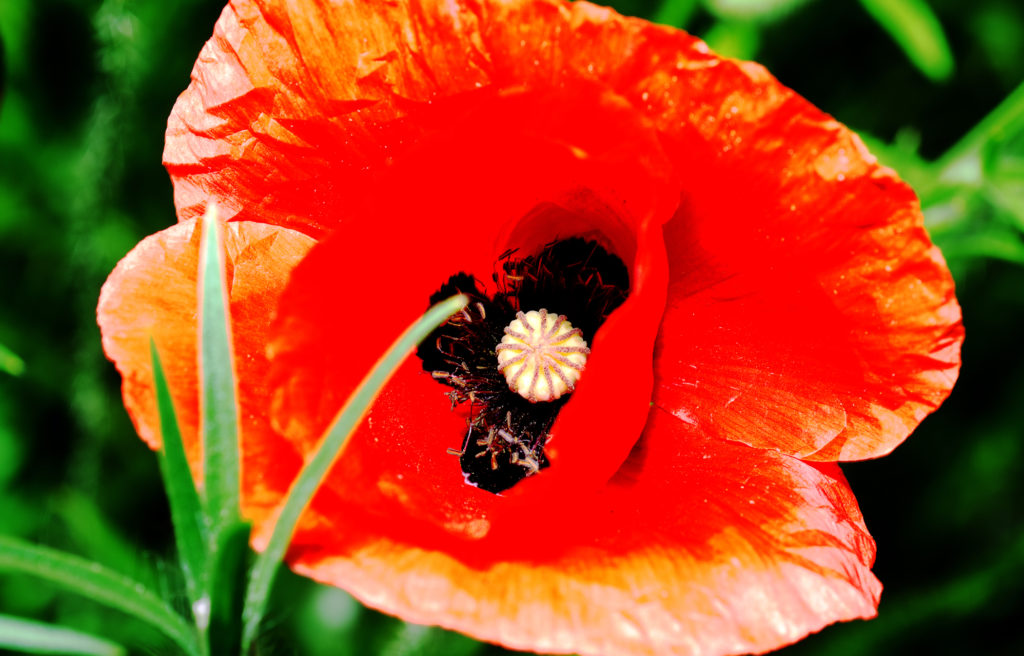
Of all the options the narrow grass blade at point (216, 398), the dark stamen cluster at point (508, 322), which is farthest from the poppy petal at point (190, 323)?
the dark stamen cluster at point (508, 322)

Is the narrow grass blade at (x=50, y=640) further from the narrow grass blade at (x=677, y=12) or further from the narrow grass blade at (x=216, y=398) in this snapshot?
the narrow grass blade at (x=677, y=12)

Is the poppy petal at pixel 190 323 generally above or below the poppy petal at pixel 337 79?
below

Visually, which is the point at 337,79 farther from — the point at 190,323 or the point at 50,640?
the point at 50,640

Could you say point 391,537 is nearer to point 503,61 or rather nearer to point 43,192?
point 503,61

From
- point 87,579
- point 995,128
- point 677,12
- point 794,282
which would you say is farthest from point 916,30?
point 87,579

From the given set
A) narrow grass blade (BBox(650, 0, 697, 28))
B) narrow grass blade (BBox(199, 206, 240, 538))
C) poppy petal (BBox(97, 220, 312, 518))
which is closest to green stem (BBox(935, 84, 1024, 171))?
narrow grass blade (BBox(650, 0, 697, 28))

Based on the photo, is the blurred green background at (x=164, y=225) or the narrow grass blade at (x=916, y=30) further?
the blurred green background at (x=164, y=225)

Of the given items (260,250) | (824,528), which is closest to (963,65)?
(824,528)
